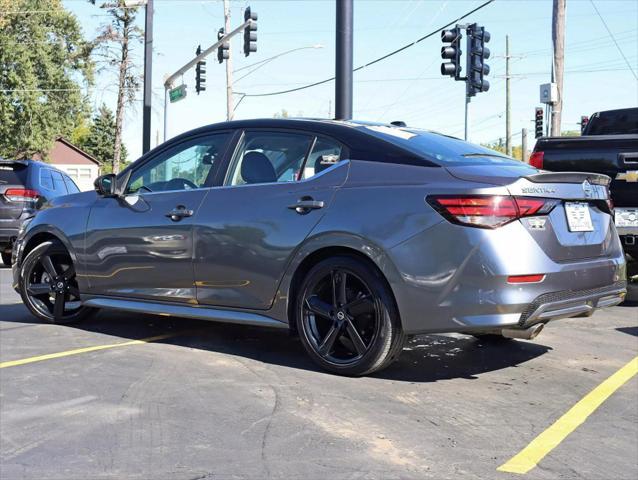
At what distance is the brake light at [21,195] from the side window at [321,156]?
8.24m

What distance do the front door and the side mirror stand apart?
0.07 metres

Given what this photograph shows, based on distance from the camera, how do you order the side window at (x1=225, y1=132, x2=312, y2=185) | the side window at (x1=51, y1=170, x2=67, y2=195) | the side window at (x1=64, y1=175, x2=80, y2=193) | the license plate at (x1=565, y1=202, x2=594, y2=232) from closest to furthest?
1. the license plate at (x1=565, y1=202, x2=594, y2=232)
2. the side window at (x1=225, y1=132, x2=312, y2=185)
3. the side window at (x1=51, y1=170, x2=67, y2=195)
4. the side window at (x1=64, y1=175, x2=80, y2=193)

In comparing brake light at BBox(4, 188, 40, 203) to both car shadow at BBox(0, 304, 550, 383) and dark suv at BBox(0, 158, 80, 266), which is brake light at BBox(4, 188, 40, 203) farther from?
car shadow at BBox(0, 304, 550, 383)

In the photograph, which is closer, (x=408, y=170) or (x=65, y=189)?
(x=408, y=170)

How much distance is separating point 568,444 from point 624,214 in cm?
429

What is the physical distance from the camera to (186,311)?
5.20 m

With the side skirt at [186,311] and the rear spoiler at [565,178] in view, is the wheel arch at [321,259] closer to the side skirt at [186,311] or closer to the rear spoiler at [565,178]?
the side skirt at [186,311]

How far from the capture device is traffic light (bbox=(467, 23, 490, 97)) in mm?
15594

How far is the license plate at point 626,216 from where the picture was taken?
23.2ft

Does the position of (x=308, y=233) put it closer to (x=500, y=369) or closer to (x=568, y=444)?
(x=500, y=369)

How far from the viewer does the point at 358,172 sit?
448 cm

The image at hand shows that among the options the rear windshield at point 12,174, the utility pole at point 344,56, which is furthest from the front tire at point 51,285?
the rear windshield at point 12,174

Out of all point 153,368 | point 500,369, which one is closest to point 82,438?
point 153,368

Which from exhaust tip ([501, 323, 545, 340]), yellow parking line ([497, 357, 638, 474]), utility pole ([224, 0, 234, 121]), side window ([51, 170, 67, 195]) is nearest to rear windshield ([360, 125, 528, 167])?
exhaust tip ([501, 323, 545, 340])
